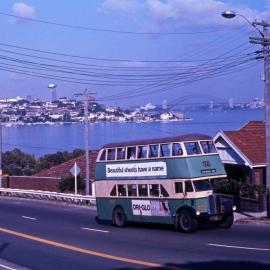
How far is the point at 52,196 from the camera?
46031 millimetres

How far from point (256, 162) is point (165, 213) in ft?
40.8

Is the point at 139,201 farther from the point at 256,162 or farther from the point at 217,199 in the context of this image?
the point at 256,162

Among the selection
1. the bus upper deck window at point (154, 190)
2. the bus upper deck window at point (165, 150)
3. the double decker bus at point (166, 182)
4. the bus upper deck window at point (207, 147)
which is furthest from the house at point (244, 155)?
the bus upper deck window at point (165, 150)

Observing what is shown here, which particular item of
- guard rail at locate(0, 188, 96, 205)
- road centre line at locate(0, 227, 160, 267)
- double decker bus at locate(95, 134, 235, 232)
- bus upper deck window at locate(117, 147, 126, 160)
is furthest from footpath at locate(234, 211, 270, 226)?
guard rail at locate(0, 188, 96, 205)

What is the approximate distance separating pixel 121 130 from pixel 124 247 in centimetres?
7656

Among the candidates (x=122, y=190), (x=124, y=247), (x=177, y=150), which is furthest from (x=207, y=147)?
(x=124, y=247)

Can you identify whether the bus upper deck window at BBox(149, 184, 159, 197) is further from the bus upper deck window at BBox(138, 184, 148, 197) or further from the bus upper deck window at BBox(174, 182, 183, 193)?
the bus upper deck window at BBox(174, 182, 183, 193)

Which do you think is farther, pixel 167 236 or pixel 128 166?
pixel 128 166

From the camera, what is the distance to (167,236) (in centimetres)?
2222

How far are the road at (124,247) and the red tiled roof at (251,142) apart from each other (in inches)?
425

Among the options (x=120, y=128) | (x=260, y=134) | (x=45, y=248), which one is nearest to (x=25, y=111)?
(x=120, y=128)

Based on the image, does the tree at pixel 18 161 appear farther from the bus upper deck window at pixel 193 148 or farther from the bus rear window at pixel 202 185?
the bus rear window at pixel 202 185

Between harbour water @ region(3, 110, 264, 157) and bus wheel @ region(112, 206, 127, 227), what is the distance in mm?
33692

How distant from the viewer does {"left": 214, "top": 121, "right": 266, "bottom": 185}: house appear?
3581 cm
